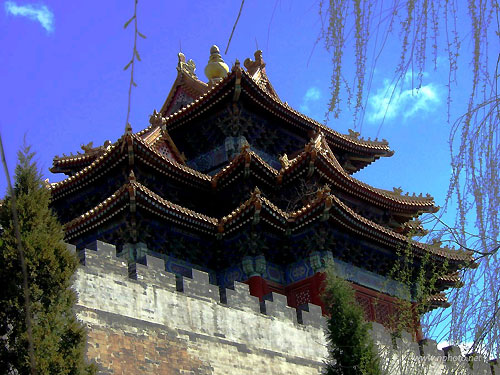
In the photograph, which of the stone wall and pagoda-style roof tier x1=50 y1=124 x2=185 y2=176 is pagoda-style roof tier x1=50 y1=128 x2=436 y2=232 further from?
the stone wall

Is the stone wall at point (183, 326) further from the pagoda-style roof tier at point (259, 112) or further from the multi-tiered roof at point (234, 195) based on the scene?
the pagoda-style roof tier at point (259, 112)

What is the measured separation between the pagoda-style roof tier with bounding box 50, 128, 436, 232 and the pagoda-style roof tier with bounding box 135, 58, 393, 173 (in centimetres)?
156

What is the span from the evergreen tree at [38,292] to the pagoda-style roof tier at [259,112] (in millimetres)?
10483

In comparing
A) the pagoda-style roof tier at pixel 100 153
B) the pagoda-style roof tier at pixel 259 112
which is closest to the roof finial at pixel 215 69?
the pagoda-style roof tier at pixel 259 112

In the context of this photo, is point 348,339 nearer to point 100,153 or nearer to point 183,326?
point 183,326

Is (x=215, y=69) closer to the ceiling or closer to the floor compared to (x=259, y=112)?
closer to the ceiling

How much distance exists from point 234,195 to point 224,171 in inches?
31.1

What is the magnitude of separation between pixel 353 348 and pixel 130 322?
3.43 meters

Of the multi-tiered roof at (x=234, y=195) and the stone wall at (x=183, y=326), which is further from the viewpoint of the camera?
the multi-tiered roof at (x=234, y=195)

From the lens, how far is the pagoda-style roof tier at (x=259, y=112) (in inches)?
768

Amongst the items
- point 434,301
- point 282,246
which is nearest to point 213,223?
point 282,246

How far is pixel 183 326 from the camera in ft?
39.1

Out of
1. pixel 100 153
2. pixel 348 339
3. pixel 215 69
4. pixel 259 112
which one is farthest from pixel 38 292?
pixel 215 69

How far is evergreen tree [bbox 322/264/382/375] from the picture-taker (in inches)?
429
